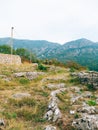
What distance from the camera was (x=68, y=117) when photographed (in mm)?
21859

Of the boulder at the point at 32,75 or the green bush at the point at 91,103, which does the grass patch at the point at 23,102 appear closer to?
the green bush at the point at 91,103

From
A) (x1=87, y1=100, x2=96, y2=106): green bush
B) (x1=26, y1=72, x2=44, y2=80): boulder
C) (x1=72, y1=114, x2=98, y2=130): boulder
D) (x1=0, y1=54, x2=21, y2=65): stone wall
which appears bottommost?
(x1=72, y1=114, x2=98, y2=130): boulder

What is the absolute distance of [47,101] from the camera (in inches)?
992

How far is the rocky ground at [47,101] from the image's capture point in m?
21.0

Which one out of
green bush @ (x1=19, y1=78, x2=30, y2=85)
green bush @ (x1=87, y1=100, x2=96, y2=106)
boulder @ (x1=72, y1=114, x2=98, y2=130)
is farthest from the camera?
green bush @ (x1=19, y1=78, x2=30, y2=85)

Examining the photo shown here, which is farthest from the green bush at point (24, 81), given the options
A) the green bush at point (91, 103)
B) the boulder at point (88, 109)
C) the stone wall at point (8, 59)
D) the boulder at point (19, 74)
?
the stone wall at point (8, 59)

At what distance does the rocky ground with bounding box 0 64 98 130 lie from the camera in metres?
21.0

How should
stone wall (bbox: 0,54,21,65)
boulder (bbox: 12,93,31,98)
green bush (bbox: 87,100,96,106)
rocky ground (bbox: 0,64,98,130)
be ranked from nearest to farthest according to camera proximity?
1. rocky ground (bbox: 0,64,98,130)
2. green bush (bbox: 87,100,96,106)
3. boulder (bbox: 12,93,31,98)
4. stone wall (bbox: 0,54,21,65)

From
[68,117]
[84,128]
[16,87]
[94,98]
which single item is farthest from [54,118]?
[16,87]

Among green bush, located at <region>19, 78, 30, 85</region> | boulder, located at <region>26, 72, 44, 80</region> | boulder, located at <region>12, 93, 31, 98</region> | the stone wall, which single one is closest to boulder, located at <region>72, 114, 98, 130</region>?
boulder, located at <region>12, 93, 31, 98</region>

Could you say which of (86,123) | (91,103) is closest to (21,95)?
(91,103)

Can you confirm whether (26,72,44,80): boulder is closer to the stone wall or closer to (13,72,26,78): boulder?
(13,72,26,78): boulder

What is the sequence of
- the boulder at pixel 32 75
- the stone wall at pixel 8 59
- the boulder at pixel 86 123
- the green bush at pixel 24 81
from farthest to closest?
1. the stone wall at pixel 8 59
2. the boulder at pixel 32 75
3. the green bush at pixel 24 81
4. the boulder at pixel 86 123

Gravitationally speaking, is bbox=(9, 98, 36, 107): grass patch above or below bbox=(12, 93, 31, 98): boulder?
below
